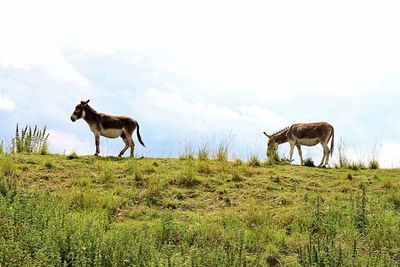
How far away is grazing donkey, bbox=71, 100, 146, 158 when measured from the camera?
64.3 ft

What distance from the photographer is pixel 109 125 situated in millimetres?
19625

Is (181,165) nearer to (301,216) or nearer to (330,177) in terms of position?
(330,177)

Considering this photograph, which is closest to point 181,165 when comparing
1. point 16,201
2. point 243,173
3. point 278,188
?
point 243,173

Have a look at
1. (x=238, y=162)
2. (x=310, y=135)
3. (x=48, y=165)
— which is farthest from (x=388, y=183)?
(x=48, y=165)

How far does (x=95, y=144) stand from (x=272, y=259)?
10426 mm

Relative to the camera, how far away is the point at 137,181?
1470 centimetres

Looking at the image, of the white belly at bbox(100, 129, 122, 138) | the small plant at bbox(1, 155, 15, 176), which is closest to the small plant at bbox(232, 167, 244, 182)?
the white belly at bbox(100, 129, 122, 138)

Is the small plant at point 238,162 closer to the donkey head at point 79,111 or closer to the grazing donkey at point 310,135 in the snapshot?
the grazing donkey at point 310,135

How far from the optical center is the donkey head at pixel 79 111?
20.0 metres

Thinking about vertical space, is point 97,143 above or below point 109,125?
below

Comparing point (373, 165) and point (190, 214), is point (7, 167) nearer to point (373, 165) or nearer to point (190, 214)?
point (190, 214)

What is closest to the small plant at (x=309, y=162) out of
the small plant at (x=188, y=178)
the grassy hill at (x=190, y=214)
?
the grassy hill at (x=190, y=214)

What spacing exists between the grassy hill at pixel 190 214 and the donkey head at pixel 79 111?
10.0 ft

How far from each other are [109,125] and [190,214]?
799 cm
